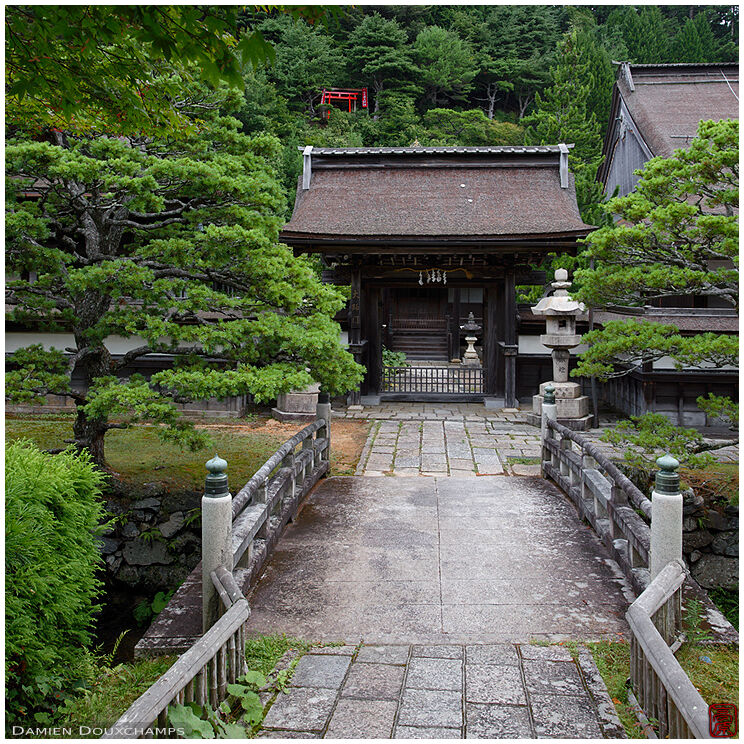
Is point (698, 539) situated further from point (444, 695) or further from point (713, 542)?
point (444, 695)

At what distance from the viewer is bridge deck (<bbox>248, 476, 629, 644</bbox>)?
4613 mm

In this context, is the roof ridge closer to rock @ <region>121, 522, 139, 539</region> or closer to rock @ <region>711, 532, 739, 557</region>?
rock @ <region>711, 532, 739, 557</region>

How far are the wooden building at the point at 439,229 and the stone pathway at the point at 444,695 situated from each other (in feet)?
34.8

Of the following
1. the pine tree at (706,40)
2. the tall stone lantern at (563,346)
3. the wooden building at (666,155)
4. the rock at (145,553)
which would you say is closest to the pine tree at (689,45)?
the pine tree at (706,40)

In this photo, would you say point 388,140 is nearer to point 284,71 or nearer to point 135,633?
point 284,71

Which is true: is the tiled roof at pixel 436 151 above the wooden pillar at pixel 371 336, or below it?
above

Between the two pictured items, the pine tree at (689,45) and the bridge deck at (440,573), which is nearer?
the bridge deck at (440,573)

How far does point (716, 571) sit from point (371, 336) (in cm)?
926

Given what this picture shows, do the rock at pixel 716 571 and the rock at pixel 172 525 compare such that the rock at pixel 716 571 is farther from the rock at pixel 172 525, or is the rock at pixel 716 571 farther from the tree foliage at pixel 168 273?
the rock at pixel 172 525

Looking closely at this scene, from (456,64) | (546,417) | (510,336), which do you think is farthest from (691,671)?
(456,64)

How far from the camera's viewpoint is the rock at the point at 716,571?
8469 mm

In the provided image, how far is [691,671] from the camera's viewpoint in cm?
391

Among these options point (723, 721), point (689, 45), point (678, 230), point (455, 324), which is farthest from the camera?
point (689, 45)

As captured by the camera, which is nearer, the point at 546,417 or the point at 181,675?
the point at 181,675
